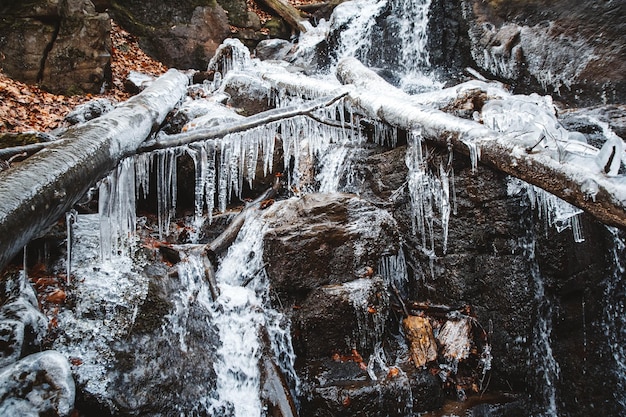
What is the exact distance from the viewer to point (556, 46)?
6.95 metres

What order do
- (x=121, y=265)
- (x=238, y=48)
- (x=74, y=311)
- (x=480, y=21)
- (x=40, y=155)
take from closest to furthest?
(x=40, y=155) < (x=74, y=311) < (x=121, y=265) < (x=480, y=21) < (x=238, y=48)

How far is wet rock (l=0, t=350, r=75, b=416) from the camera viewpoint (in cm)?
235

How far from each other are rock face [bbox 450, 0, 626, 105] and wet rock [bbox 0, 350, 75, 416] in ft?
25.9

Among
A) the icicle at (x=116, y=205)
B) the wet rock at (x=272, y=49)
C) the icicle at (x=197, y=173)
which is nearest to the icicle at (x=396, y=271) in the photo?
the icicle at (x=197, y=173)

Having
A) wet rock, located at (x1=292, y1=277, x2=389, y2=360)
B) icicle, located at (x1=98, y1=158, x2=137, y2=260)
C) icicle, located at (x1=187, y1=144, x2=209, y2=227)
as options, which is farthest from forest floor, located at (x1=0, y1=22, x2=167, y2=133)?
wet rock, located at (x1=292, y1=277, x2=389, y2=360)

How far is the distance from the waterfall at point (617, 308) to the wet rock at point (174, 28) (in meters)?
10.7

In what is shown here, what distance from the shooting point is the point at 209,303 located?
13.2 feet

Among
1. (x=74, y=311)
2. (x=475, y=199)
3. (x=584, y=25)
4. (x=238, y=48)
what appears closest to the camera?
(x=74, y=311)

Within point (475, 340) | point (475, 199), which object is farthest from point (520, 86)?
point (475, 340)

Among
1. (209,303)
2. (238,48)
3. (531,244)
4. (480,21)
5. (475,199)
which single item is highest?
(238,48)

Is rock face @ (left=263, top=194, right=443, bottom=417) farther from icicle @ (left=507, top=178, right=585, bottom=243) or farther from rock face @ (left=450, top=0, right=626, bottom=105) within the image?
rock face @ (left=450, top=0, right=626, bottom=105)

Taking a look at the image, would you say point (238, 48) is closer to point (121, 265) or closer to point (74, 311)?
point (121, 265)

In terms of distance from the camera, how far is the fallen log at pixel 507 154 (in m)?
2.65

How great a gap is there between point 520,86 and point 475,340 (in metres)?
5.79
